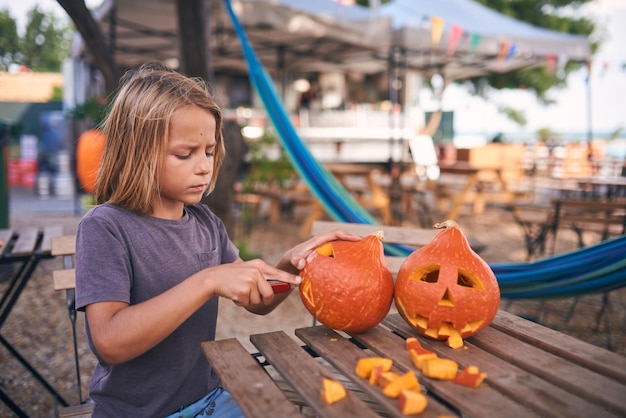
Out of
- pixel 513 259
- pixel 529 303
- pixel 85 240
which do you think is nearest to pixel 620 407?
pixel 85 240

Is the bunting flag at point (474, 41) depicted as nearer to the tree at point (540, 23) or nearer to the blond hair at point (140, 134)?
the blond hair at point (140, 134)

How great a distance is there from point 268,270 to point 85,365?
223 centimetres

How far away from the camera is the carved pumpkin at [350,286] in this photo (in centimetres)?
130

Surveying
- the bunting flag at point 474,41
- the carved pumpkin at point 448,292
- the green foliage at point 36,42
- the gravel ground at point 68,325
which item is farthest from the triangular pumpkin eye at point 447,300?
the green foliage at point 36,42

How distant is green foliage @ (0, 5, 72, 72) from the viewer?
81.0 feet

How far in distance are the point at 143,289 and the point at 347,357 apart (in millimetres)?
579

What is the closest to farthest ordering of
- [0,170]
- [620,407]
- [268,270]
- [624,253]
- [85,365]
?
[620,407], [268,270], [624,253], [85,365], [0,170]

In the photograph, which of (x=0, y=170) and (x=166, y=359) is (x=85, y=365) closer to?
(x=166, y=359)

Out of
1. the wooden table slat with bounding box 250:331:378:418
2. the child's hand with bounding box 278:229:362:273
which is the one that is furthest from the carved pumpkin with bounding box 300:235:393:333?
the wooden table slat with bounding box 250:331:378:418

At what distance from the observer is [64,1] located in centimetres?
333

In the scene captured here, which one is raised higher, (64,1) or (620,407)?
(64,1)

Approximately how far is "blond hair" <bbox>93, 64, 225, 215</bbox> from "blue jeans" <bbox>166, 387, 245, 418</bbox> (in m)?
0.55

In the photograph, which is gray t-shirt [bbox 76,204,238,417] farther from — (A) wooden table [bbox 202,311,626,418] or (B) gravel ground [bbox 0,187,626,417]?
(B) gravel ground [bbox 0,187,626,417]

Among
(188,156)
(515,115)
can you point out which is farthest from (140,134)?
(515,115)
